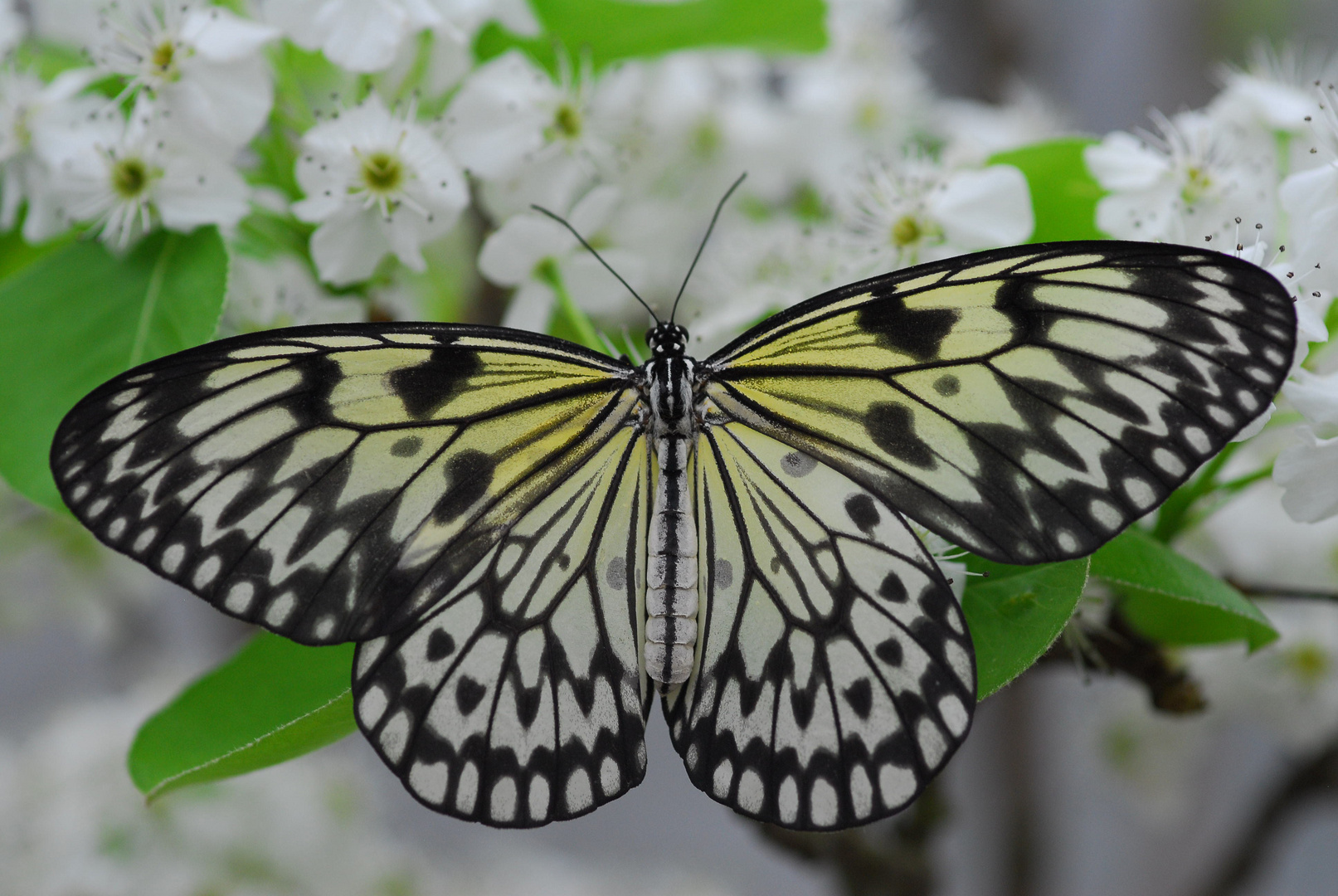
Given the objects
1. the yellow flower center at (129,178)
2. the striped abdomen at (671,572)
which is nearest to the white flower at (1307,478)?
the striped abdomen at (671,572)

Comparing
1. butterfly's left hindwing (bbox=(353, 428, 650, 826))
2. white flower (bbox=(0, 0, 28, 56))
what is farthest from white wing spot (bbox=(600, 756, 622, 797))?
white flower (bbox=(0, 0, 28, 56))

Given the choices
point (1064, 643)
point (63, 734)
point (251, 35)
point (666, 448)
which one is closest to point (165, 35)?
point (251, 35)

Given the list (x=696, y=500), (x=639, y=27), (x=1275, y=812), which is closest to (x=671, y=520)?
(x=696, y=500)

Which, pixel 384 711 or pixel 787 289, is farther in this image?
pixel 787 289

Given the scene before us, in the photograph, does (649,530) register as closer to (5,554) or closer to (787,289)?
(787,289)

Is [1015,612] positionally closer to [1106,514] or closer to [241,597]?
[1106,514]

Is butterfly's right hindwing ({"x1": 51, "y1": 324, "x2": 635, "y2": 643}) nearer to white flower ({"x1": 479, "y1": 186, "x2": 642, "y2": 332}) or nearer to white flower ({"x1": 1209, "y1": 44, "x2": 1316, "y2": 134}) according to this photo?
white flower ({"x1": 479, "y1": 186, "x2": 642, "y2": 332})

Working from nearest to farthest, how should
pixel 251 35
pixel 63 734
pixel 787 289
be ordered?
1. pixel 251 35
2. pixel 787 289
3. pixel 63 734
